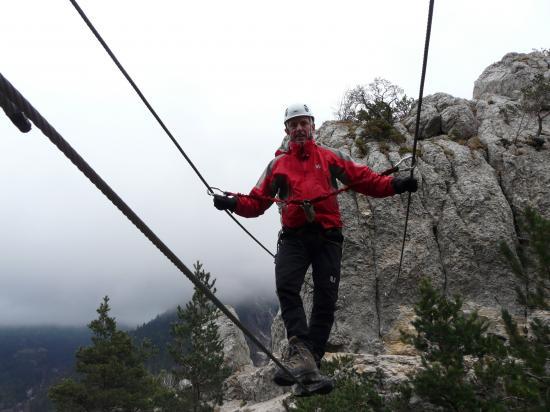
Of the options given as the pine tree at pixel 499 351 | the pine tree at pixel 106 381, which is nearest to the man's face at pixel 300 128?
the pine tree at pixel 499 351

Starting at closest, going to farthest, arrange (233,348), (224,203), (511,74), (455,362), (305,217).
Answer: (305,217)
(224,203)
(455,362)
(511,74)
(233,348)

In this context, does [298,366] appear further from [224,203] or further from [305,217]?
[224,203]

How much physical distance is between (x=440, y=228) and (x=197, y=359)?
1797 cm

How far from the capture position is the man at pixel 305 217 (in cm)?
435

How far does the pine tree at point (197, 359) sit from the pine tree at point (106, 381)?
2301 millimetres

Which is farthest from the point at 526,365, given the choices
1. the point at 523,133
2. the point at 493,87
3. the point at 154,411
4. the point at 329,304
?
the point at 493,87

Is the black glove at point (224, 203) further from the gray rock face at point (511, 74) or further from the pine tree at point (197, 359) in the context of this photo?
the gray rock face at point (511, 74)

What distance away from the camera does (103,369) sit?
27.7 metres

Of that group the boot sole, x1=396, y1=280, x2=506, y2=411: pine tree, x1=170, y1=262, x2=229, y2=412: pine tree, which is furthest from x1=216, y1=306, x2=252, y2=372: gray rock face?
the boot sole

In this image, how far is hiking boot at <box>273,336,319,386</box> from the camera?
4.06 meters

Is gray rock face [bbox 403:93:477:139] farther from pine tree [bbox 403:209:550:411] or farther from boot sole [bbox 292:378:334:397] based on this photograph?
boot sole [bbox 292:378:334:397]

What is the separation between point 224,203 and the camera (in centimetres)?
487

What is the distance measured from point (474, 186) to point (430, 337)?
12782 mm

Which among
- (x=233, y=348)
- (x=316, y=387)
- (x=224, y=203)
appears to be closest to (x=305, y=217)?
(x=224, y=203)
